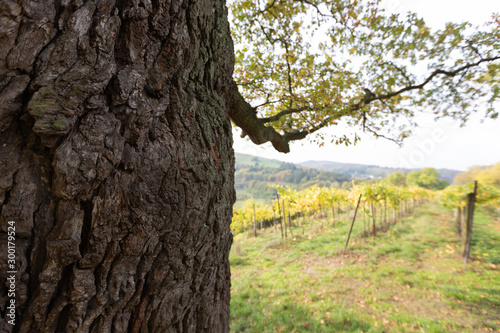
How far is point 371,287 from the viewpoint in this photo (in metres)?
5.66

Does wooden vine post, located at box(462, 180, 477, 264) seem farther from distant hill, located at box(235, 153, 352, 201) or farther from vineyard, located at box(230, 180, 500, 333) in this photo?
distant hill, located at box(235, 153, 352, 201)

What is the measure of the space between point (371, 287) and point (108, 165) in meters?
7.11

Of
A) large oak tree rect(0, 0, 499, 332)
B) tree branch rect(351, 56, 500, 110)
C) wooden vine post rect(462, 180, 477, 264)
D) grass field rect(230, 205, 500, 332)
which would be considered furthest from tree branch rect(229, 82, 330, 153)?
wooden vine post rect(462, 180, 477, 264)

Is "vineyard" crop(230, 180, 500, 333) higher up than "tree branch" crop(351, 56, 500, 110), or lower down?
lower down

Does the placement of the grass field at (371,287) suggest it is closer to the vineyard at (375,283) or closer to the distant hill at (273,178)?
the vineyard at (375,283)

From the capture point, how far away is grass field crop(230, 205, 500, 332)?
13.6ft

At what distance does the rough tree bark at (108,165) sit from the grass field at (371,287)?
386cm

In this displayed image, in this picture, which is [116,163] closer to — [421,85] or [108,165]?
[108,165]

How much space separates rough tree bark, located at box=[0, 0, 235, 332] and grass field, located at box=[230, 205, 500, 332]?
12.7 feet

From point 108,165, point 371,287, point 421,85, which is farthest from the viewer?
point 371,287

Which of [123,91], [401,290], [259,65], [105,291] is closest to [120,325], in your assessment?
[105,291]

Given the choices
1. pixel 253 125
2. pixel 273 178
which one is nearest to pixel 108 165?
pixel 253 125

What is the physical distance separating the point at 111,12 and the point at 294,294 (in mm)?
6412

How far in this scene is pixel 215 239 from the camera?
5.36 feet
